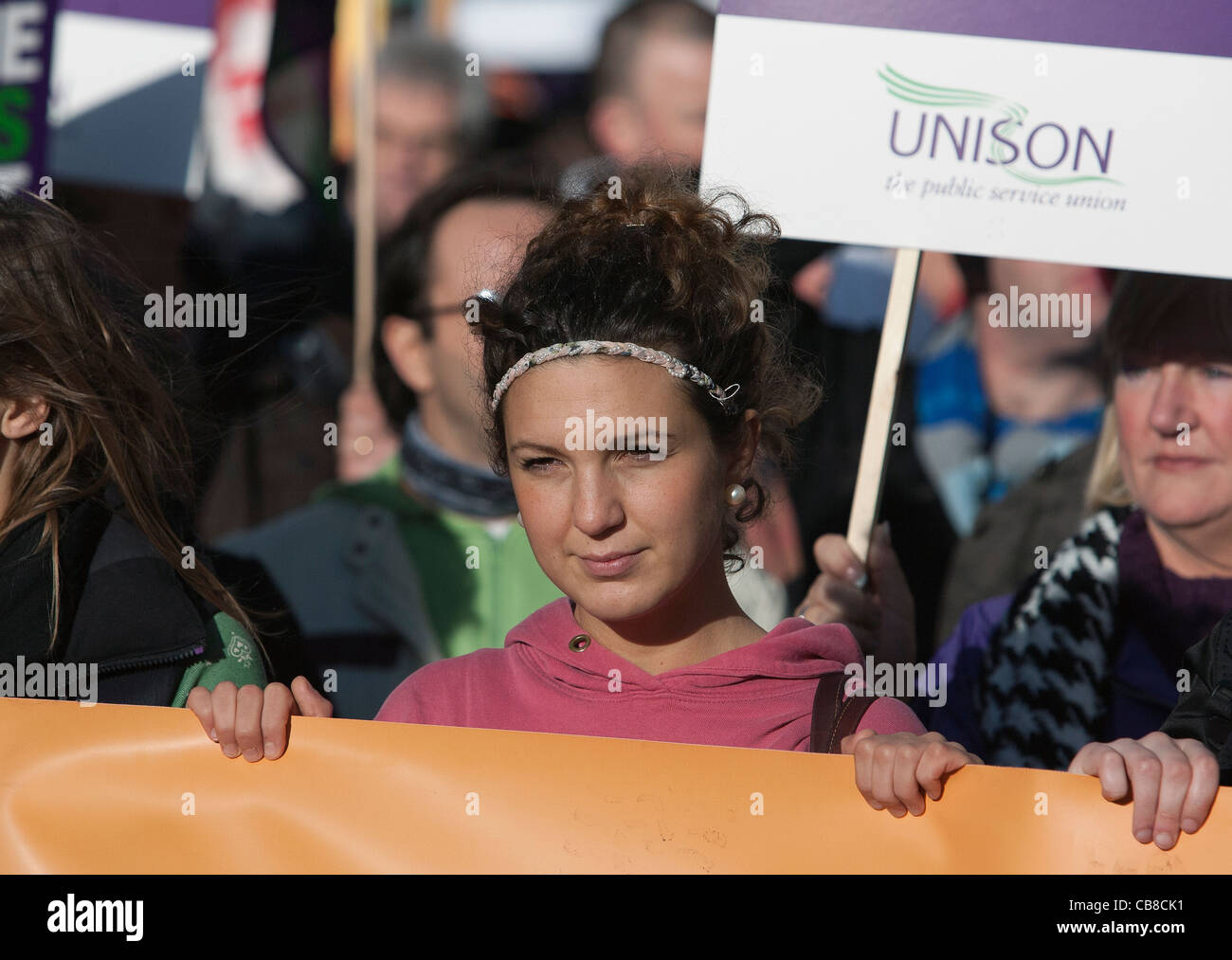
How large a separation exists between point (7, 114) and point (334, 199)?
116 cm

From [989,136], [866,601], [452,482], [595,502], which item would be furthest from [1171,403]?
[452,482]

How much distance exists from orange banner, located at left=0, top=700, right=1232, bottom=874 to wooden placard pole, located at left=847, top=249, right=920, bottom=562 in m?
1.05

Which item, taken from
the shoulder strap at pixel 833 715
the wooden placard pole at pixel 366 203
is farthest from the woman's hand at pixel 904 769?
the wooden placard pole at pixel 366 203

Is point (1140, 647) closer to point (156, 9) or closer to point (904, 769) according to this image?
point (904, 769)

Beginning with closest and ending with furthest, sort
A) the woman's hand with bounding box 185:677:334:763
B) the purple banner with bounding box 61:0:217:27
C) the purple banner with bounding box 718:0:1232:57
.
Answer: the woman's hand with bounding box 185:677:334:763, the purple banner with bounding box 718:0:1232:57, the purple banner with bounding box 61:0:217:27

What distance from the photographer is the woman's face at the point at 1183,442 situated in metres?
3.20

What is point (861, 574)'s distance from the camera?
9.32 ft

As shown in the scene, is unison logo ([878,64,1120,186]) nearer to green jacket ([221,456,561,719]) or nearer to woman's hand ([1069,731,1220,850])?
woman's hand ([1069,731,1220,850])

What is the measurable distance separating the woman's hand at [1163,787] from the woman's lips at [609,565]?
27.9 inches

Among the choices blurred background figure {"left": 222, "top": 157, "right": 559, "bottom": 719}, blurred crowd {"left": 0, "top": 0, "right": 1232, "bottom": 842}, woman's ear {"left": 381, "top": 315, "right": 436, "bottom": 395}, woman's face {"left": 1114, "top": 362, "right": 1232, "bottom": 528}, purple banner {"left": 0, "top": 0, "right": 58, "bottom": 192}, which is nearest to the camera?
blurred crowd {"left": 0, "top": 0, "right": 1232, "bottom": 842}

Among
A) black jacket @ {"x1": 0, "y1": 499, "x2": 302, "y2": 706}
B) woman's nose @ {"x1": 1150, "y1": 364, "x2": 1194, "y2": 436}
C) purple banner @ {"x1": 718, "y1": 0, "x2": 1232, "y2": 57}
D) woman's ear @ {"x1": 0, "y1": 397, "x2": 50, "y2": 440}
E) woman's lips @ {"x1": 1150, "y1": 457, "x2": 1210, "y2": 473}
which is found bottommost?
black jacket @ {"x1": 0, "y1": 499, "x2": 302, "y2": 706}

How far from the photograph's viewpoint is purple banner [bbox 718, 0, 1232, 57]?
272cm

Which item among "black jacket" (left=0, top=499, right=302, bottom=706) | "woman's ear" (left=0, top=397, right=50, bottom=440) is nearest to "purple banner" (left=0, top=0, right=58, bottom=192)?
"woman's ear" (left=0, top=397, right=50, bottom=440)

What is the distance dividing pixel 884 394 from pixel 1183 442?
882mm
